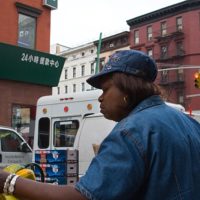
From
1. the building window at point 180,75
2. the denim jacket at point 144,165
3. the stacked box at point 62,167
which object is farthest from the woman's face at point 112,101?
the building window at point 180,75

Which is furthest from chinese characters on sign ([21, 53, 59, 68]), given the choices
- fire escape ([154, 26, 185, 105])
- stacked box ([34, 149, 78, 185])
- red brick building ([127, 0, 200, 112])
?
fire escape ([154, 26, 185, 105])

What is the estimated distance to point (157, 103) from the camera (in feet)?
6.26

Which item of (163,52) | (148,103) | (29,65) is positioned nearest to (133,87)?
(148,103)

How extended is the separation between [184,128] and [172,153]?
18 cm

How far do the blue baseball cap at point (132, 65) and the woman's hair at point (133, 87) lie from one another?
19 mm

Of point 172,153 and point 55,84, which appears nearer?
point 172,153

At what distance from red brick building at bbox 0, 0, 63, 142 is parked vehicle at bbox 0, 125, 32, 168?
6.75 meters

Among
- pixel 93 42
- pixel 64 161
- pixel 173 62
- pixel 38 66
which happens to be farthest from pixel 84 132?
pixel 93 42

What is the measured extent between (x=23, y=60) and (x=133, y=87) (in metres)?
18.5

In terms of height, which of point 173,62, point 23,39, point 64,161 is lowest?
point 64,161

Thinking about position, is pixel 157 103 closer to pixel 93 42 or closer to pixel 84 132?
pixel 84 132

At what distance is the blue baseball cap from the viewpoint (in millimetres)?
1877

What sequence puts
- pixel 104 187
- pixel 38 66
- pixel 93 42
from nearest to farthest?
pixel 104 187, pixel 38 66, pixel 93 42

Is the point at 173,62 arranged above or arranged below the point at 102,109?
above
